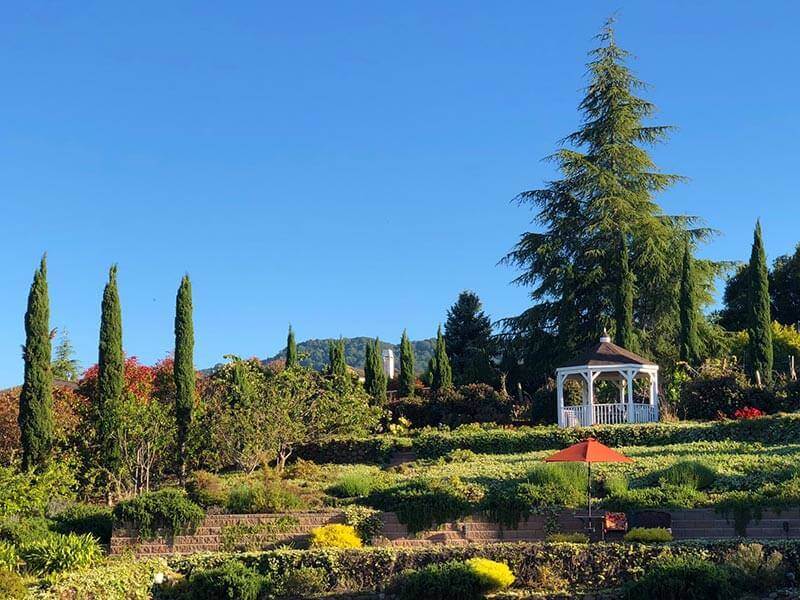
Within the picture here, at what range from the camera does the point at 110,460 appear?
22.7 metres

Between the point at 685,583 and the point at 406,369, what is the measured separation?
97.0ft

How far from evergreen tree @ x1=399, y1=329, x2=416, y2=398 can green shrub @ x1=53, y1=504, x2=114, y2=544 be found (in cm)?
2348

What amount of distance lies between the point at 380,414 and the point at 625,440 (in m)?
8.19

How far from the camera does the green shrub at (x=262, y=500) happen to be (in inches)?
712

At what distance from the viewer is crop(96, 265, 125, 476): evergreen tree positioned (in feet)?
74.6

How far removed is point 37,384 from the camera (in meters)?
22.7

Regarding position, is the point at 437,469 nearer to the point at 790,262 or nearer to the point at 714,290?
the point at 714,290

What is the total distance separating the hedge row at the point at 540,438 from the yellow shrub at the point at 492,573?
10501 millimetres

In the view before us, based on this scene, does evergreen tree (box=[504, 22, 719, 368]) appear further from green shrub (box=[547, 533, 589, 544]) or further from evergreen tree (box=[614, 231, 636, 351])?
green shrub (box=[547, 533, 589, 544])

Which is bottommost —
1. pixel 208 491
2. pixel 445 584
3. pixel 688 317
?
pixel 445 584

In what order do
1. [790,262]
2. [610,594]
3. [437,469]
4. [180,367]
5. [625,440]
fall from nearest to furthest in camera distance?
[610,594]
[437,469]
[625,440]
[180,367]
[790,262]

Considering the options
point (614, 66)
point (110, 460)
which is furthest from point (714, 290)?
point (110, 460)

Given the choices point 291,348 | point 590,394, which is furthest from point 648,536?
point 291,348

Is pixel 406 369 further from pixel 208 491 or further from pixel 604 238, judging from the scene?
pixel 208 491
